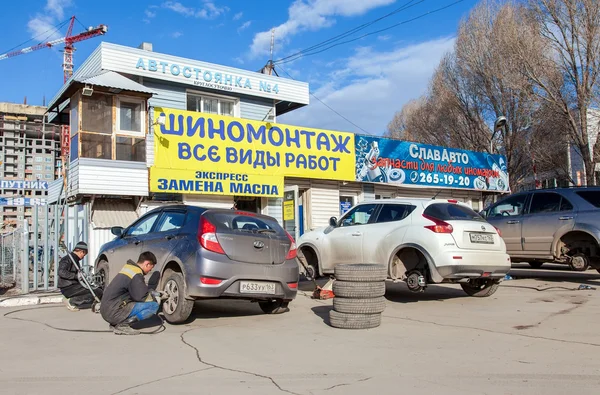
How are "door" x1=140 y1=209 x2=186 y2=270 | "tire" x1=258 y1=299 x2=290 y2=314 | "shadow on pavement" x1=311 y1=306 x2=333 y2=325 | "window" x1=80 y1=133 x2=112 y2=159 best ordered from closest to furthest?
"door" x1=140 y1=209 x2=186 y2=270 → "shadow on pavement" x1=311 y1=306 x2=333 y2=325 → "tire" x1=258 y1=299 x2=290 y2=314 → "window" x1=80 y1=133 x2=112 y2=159

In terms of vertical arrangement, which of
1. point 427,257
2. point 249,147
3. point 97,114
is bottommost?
point 427,257

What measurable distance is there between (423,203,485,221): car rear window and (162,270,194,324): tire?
4.07 metres

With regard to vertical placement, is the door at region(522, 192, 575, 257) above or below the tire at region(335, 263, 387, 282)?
above

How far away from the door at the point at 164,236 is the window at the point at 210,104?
29.4ft

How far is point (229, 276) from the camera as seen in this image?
6957 mm

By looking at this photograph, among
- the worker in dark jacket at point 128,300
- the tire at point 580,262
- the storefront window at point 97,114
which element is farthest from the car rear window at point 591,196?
the storefront window at point 97,114

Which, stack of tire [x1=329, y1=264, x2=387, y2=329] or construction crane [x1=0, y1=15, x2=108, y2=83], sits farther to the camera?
construction crane [x1=0, y1=15, x2=108, y2=83]

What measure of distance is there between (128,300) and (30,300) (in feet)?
13.3

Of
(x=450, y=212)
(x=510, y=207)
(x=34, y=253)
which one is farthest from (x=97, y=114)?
(x=510, y=207)

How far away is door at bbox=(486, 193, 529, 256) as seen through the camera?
1186 cm

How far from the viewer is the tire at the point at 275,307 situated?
26.8 ft

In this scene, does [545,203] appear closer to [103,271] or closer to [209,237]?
[209,237]

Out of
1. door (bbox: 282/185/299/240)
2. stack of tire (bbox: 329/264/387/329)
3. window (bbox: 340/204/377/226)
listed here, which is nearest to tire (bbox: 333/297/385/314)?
stack of tire (bbox: 329/264/387/329)

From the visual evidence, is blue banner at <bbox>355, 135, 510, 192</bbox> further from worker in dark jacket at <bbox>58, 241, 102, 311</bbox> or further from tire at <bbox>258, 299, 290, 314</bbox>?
worker in dark jacket at <bbox>58, 241, 102, 311</bbox>
